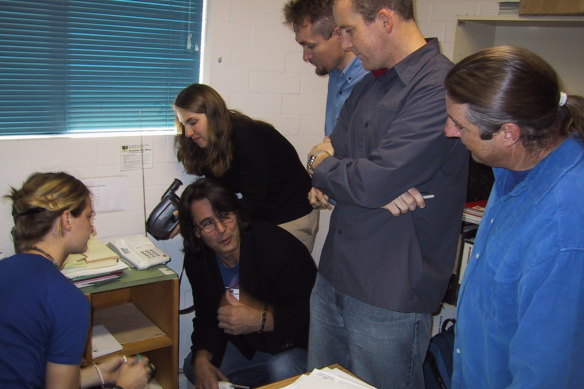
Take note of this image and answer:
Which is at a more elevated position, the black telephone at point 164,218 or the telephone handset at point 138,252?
the black telephone at point 164,218

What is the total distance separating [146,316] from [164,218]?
0.49 m

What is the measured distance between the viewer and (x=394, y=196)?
57.7 inches

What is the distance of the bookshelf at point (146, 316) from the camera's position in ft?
7.71

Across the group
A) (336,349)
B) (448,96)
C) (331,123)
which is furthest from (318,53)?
(336,349)

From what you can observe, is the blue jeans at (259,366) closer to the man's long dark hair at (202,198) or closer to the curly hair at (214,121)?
the man's long dark hair at (202,198)

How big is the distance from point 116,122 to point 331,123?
48.1 inches

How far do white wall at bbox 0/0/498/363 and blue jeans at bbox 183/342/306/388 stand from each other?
78cm

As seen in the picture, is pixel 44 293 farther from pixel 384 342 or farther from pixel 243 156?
pixel 243 156

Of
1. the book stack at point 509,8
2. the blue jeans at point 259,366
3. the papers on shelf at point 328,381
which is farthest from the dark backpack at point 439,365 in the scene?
the book stack at point 509,8

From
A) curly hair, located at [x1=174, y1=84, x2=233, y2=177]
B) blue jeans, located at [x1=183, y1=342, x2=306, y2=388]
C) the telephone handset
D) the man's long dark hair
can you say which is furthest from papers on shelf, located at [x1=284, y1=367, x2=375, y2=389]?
curly hair, located at [x1=174, y1=84, x2=233, y2=177]

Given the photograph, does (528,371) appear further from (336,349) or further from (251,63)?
(251,63)

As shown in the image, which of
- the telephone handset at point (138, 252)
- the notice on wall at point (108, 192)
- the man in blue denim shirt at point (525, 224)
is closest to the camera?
the man in blue denim shirt at point (525, 224)

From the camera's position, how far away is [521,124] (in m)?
1.06

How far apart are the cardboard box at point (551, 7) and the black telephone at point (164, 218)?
1826 millimetres
